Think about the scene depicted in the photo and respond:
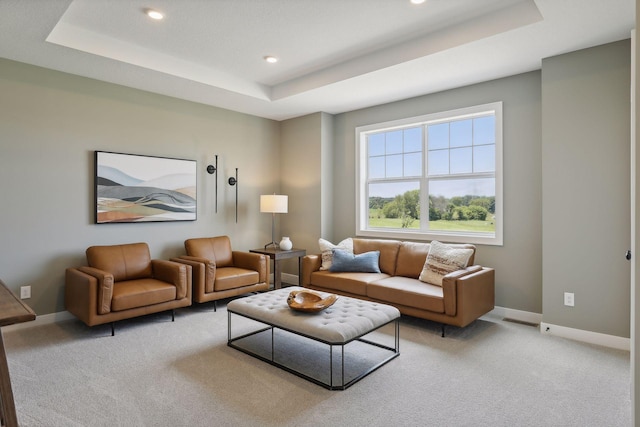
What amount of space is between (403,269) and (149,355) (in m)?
2.72

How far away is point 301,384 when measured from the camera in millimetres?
2541

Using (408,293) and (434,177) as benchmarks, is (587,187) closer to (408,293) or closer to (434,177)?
(434,177)

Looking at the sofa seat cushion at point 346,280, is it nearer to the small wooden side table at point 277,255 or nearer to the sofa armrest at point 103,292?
the small wooden side table at point 277,255

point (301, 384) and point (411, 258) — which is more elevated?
point (411, 258)

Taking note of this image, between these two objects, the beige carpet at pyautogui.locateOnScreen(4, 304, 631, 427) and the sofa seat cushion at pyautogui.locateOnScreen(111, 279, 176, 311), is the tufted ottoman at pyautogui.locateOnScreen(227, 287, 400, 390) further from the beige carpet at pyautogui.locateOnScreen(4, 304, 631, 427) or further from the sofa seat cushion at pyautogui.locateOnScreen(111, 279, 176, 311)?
the sofa seat cushion at pyautogui.locateOnScreen(111, 279, 176, 311)

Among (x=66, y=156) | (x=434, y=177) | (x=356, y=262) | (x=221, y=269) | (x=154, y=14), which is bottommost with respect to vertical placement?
(x=221, y=269)

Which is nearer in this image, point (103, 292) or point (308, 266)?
point (103, 292)

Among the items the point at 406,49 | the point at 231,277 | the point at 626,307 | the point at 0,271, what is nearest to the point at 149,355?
the point at 231,277

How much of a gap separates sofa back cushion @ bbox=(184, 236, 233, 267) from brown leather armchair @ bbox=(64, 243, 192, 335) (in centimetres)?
51

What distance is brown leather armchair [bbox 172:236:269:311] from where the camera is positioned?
13.6 ft

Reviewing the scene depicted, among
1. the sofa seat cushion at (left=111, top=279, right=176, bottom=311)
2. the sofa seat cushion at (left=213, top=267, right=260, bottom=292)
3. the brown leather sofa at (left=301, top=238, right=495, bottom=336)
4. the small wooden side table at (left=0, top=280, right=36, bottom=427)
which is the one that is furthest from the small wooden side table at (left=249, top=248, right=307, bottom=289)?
the small wooden side table at (left=0, top=280, right=36, bottom=427)

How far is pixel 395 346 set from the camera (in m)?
3.10

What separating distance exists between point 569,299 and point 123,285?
13.8 feet

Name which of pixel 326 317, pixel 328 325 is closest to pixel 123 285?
pixel 326 317
